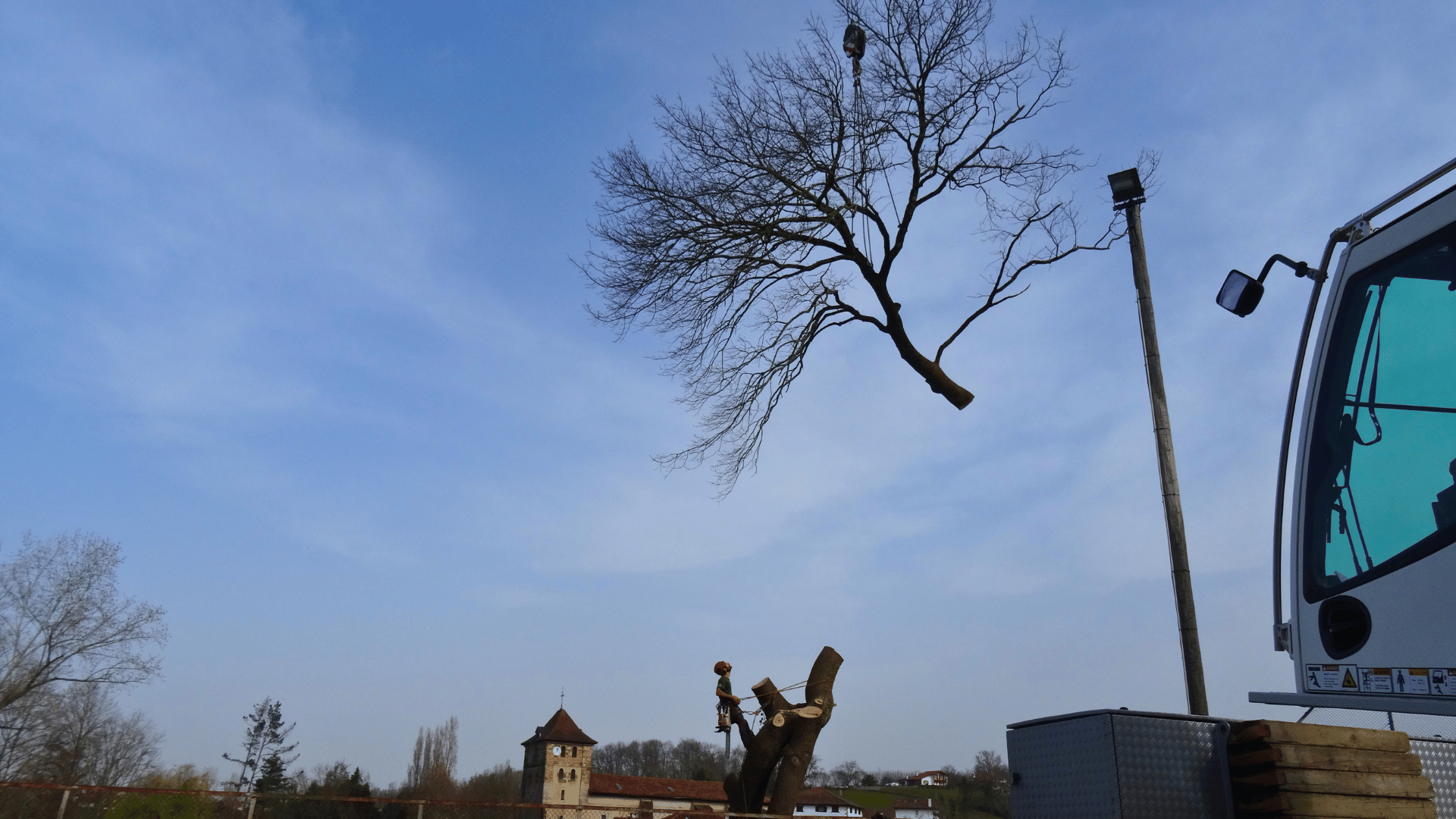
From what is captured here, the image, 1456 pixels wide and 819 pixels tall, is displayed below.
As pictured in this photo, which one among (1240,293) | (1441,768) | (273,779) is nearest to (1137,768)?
(1441,768)

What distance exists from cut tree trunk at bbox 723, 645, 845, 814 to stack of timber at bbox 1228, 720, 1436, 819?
19.2ft

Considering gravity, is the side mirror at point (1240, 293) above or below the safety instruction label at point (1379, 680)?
above

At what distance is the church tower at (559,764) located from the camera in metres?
78.4

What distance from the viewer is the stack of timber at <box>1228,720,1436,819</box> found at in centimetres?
468

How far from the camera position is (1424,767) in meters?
5.21

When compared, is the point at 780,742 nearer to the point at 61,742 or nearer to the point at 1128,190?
the point at 1128,190

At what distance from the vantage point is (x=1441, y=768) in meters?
5.26

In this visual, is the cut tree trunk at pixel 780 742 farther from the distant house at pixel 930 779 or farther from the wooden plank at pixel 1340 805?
the distant house at pixel 930 779

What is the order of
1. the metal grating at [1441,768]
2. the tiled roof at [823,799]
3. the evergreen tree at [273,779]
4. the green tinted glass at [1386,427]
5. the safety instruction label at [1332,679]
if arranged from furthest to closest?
1. the tiled roof at [823,799]
2. the evergreen tree at [273,779]
3. the metal grating at [1441,768]
4. the safety instruction label at [1332,679]
5. the green tinted glass at [1386,427]

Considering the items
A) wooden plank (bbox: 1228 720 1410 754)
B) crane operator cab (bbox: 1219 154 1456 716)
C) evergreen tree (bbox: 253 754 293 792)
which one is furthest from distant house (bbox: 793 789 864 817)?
crane operator cab (bbox: 1219 154 1456 716)

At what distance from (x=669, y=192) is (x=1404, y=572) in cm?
700

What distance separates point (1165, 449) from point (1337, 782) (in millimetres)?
4579

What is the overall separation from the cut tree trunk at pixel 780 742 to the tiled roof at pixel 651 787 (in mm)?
77442

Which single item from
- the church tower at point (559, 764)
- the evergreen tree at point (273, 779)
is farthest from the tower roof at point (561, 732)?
the evergreen tree at point (273, 779)
